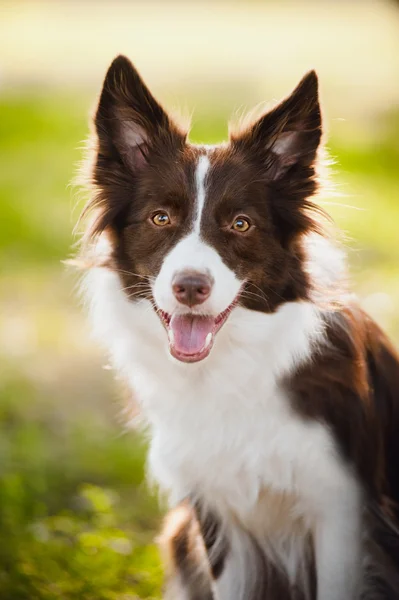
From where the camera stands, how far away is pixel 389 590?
370cm

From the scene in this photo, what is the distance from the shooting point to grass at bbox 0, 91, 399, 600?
436 cm

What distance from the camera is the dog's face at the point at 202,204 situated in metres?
3.45

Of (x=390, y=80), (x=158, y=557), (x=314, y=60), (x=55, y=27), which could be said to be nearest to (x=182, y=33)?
(x=55, y=27)

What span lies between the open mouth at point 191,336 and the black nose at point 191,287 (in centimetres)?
15

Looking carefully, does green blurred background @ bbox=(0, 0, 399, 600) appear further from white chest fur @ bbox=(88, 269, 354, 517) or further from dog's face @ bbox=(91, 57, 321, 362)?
white chest fur @ bbox=(88, 269, 354, 517)

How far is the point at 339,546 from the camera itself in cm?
361

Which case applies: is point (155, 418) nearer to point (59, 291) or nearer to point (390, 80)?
point (59, 291)

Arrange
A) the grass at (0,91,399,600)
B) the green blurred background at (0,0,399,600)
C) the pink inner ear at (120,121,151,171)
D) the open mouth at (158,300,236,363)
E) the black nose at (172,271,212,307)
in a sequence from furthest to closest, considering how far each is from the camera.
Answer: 1. the green blurred background at (0,0,399,600)
2. the grass at (0,91,399,600)
3. the pink inner ear at (120,121,151,171)
4. the open mouth at (158,300,236,363)
5. the black nose at (172,271,212,307)

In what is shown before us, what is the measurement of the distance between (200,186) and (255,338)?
0.62 metres

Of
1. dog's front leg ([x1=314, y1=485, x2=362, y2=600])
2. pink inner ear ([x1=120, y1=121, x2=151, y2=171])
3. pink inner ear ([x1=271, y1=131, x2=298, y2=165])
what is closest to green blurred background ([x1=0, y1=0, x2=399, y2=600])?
pink inner ear ([x1=271, y1=131, x2=298, y2=165])

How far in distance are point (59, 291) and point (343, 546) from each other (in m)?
6.14

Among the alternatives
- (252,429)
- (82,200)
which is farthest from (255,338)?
(82,200)

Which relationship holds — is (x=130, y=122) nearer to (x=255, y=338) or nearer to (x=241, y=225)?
(x=241, y=225)

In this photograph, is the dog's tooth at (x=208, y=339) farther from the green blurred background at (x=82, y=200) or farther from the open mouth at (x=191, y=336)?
the green blurred background at (x=82, y=200)
